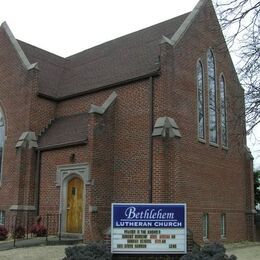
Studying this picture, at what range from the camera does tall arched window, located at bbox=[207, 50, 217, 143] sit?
74.9 ft

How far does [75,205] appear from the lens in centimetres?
2033

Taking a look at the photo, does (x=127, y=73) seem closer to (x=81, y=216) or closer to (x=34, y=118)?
(x=34, y=118)

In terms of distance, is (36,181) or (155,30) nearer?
(36,181)

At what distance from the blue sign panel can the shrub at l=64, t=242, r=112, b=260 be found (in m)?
0.81

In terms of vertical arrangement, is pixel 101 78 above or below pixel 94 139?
above

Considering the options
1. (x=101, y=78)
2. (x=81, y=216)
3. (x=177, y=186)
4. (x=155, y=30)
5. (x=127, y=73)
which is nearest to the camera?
(x=177, y=186)

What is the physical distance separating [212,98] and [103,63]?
6362 mm

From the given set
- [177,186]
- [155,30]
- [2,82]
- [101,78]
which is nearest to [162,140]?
[177,186]

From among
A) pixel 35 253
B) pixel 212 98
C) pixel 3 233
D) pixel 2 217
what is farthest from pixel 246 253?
pixel 2 217

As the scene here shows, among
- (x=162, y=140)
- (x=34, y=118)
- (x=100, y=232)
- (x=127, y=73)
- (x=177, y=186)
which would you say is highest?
(x=127, y=73)

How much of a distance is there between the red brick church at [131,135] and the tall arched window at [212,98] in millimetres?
55

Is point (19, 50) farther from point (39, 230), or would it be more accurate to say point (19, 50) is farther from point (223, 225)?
point (223, 225)

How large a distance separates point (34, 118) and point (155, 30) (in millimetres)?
8243

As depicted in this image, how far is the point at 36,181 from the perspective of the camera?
21953 millimetres
